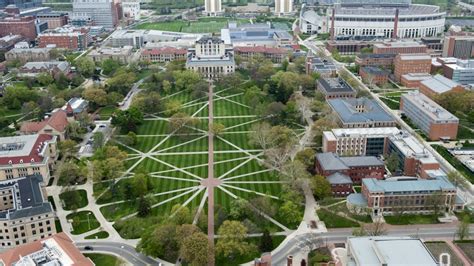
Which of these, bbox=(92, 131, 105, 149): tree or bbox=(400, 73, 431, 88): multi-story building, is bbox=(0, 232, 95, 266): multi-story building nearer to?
bbox=(92, 131, 105, 149): tree

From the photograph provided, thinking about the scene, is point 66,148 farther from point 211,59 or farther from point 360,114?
Result: point 211,59

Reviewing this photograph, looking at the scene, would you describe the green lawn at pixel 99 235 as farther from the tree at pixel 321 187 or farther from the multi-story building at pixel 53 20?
the multi-story building at pixel 53 20

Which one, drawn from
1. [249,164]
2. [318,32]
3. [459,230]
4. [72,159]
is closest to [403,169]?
[459,230]

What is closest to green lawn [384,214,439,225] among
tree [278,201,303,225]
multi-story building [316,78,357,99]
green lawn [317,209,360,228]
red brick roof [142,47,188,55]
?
green lawn [317,209,360,228]

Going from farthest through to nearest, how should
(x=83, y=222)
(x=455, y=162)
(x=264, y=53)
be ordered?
(x=264, y=53) → (x=455, y=162) → (x=83, y=222)

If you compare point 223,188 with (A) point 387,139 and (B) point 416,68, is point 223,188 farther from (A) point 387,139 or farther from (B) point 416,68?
(B) point 416,68

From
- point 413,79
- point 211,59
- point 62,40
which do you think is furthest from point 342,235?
point 62,40

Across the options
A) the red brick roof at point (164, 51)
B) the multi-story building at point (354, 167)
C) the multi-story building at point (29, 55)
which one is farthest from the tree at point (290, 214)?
the multi-story building at point (29, 55)
